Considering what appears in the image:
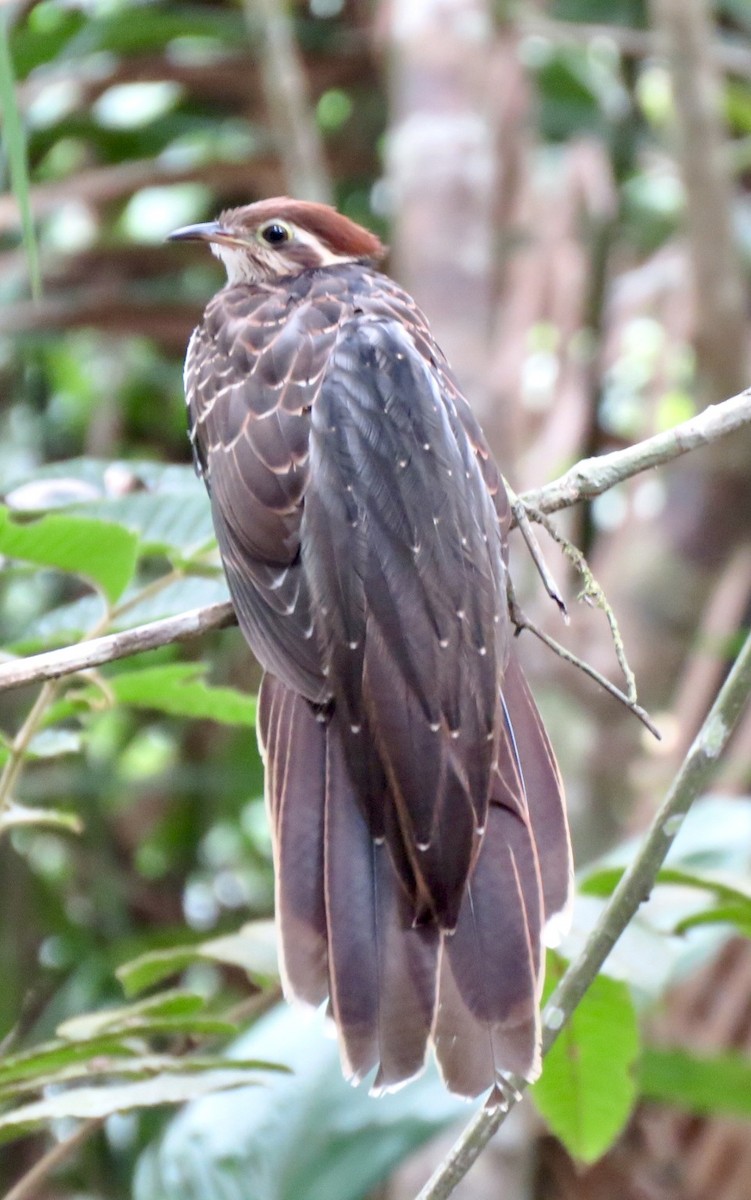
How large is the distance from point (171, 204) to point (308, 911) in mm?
4610

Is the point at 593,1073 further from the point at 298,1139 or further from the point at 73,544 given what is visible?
the point at 73,544

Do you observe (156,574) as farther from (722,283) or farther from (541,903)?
(541,903)

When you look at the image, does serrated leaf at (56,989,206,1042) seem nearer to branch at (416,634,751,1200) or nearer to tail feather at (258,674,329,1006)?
tail feather at (258,674,329,1006)

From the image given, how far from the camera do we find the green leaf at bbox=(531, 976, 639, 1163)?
2367 mm

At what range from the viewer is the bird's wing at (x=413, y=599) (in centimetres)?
248

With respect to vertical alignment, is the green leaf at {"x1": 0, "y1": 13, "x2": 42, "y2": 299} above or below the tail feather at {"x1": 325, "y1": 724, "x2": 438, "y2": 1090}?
above

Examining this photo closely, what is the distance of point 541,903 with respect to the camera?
241 centimetres

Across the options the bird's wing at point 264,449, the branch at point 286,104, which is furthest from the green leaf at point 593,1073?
the branch at point 286,104

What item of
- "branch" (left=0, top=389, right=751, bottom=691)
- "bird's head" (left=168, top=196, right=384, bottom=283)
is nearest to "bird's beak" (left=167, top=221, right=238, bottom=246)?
"bird's head" (left=168, top=196, right=384, bottom=283)

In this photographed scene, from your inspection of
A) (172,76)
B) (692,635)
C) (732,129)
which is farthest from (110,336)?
(732,129)

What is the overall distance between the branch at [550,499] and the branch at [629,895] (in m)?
0.47

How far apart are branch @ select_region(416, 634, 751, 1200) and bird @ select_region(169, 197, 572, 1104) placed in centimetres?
12

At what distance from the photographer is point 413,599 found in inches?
103

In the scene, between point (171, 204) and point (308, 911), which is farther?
point (171, 204)
